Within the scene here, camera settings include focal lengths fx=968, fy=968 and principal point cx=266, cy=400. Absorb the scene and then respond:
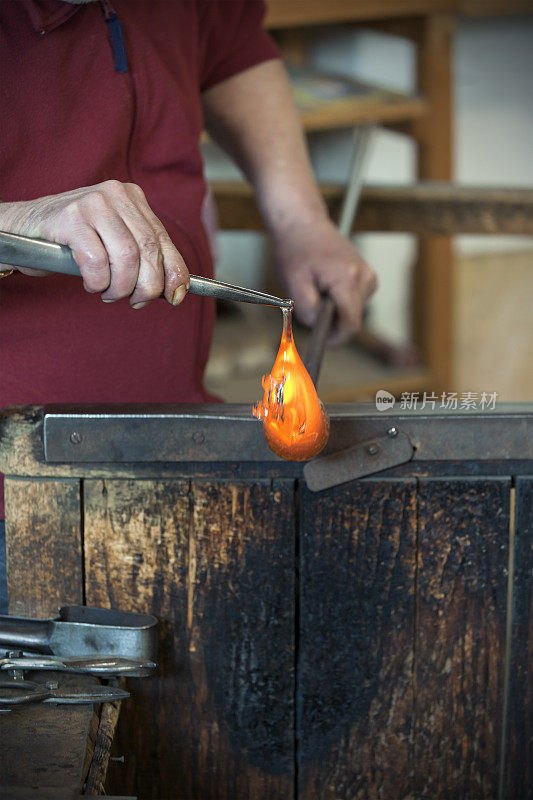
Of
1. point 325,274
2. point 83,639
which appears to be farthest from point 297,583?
point 325,274

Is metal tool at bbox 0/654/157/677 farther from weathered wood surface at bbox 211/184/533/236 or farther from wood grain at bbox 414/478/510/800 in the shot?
weathered wood surface at bbox 211/184/533/236

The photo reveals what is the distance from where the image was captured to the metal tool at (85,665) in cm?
67

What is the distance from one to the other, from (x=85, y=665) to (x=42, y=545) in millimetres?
104

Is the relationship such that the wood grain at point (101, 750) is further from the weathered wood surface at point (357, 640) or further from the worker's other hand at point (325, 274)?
the worker's other hand at point (325, 274)

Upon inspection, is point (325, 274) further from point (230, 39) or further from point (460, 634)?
point (460, 634)

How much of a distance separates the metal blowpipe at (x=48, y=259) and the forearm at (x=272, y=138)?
1.57 ft

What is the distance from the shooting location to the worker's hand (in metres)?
0.61

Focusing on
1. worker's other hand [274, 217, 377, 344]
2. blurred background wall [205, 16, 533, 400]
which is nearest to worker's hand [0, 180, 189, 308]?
worker's other hand [274, 217, 377, 344]

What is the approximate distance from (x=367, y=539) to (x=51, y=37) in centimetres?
47

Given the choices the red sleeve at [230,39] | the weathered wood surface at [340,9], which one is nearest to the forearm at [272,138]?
the red sleeve at [230,39]

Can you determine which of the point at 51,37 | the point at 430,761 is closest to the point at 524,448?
the point at 430,761

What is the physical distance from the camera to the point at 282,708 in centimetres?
75

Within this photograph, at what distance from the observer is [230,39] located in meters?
1.06

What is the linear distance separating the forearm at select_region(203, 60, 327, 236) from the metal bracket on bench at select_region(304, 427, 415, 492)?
0.44 metres
